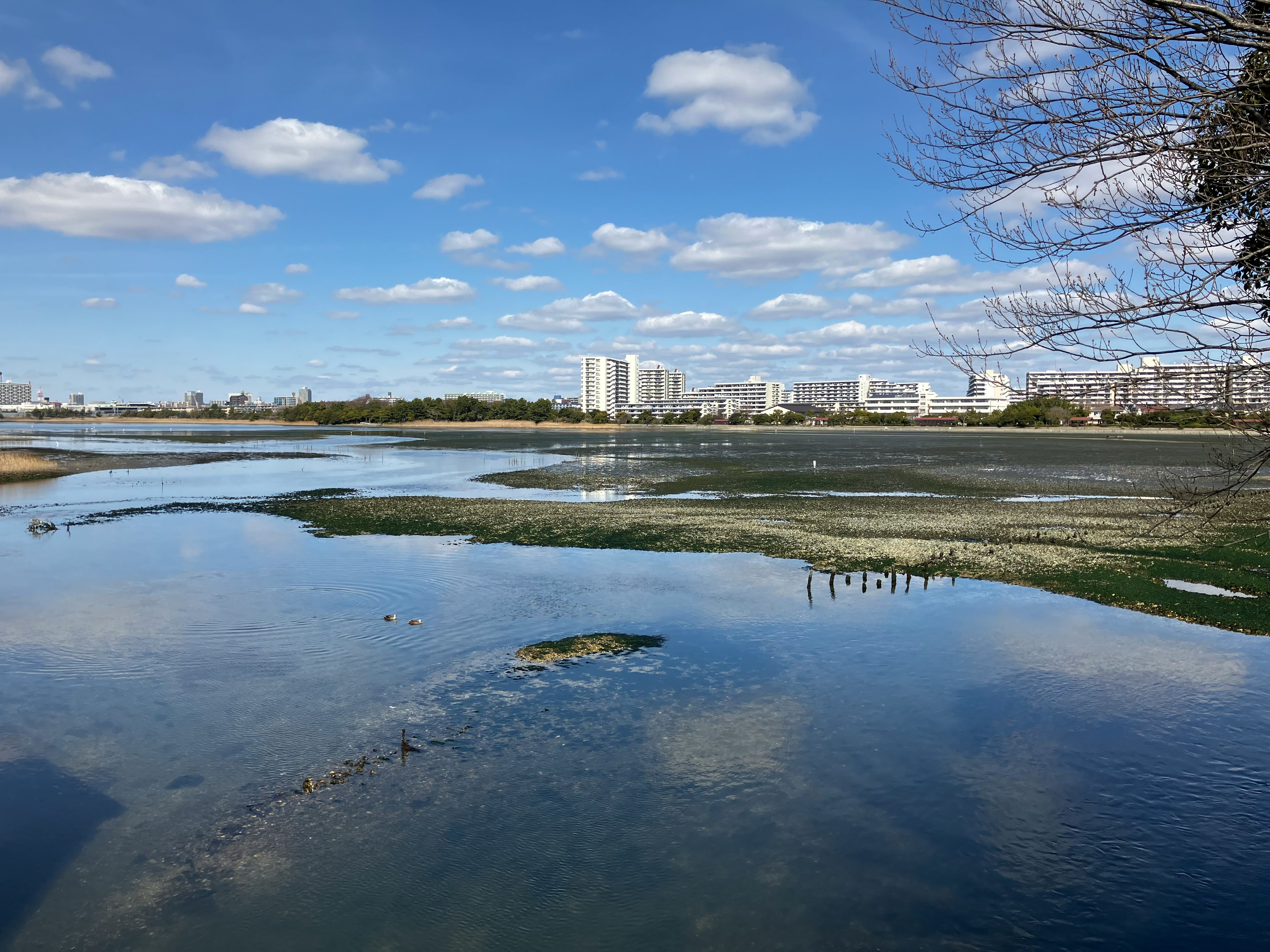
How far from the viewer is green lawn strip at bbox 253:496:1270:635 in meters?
24.0

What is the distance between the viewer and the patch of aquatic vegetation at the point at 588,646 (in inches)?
695

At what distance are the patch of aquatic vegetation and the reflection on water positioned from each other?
46cm

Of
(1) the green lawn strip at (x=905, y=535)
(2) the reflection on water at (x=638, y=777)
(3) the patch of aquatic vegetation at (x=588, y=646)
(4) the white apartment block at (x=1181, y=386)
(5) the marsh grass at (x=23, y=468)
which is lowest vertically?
(2) the reflection on water at (x=638, y=777)

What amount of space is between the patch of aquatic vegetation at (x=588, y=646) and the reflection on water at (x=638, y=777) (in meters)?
0.46

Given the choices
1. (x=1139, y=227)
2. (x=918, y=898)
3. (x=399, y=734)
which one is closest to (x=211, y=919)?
(x=399, y=734)

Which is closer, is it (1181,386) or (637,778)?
(1181,386)

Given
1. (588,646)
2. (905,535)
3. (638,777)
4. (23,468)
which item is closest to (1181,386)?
(638,777)

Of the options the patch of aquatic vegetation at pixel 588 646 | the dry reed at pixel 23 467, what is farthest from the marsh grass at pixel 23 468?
the patch of aquatic vegetation at pixel 588 646

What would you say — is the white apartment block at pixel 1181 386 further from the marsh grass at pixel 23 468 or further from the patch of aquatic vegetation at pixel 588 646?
the marsh grass at pixel 23 468

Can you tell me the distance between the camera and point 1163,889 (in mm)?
9555

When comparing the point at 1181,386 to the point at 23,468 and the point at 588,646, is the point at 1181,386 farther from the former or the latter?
the point at 23,468

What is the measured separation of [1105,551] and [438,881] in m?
27.4

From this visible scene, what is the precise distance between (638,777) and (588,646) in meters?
6.21

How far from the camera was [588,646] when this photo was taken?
59.8 feet
